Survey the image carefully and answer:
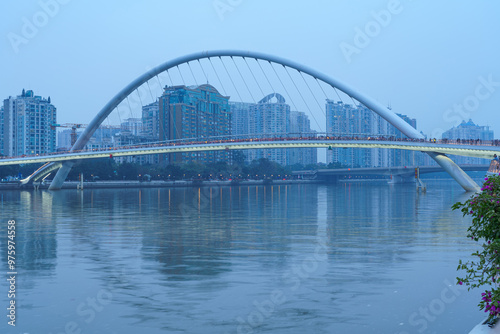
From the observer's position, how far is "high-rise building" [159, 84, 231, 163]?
176m

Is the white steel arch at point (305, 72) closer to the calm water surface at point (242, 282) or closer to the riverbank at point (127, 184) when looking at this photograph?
the riverbank at point (127, 184)

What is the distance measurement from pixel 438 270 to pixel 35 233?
16.6 meters

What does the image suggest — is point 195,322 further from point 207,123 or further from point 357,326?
point 207,123

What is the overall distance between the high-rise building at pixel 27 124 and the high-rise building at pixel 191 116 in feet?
126

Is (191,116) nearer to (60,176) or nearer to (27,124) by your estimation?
(27,124)

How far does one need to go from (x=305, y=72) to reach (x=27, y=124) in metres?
133

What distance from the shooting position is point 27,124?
605 feet

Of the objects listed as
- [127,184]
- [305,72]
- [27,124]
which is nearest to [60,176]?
[127,184]

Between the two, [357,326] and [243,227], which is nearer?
[357,326]

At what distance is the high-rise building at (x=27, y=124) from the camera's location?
607 ft

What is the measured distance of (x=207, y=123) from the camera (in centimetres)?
18850

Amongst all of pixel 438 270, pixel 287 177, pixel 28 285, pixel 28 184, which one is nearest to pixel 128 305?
pixel 28 285

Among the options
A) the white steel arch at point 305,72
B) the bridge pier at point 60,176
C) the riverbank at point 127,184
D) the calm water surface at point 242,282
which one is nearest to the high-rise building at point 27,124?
the riverbank at point 127,184

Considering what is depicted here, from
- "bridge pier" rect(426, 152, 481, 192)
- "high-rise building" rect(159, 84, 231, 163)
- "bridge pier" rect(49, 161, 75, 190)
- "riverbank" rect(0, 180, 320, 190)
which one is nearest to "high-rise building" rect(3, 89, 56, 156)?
"high-rise building" rect(159, 84, 231, 163)
